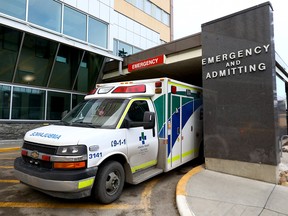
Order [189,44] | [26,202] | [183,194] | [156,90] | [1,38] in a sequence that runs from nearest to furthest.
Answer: [26,202] → [183,194] → [156,90] → [189,44] → [1,38]

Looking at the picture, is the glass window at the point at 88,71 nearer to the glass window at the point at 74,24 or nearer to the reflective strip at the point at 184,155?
the glass window at the point at 74,24

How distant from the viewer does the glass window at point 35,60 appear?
12.1 meters

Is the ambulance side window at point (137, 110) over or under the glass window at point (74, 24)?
under

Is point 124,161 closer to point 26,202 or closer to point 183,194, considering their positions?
point 183,194

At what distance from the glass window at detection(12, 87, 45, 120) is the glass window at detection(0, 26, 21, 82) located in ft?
2.90

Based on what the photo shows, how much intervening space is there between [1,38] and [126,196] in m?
10.4

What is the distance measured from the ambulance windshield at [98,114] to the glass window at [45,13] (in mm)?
8662

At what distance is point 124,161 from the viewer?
16.1 feet

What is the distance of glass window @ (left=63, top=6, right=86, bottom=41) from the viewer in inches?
531

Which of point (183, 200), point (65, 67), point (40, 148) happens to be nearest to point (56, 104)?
point (65, 67)

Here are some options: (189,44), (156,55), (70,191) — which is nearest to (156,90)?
(70,191)

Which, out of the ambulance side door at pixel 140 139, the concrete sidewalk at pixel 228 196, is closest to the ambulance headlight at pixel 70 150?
the ambulance side door at pixel 140 139

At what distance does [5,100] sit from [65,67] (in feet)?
12.9

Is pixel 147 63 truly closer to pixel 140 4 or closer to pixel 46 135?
pixel 46 135
